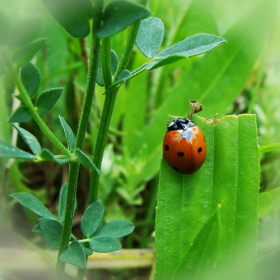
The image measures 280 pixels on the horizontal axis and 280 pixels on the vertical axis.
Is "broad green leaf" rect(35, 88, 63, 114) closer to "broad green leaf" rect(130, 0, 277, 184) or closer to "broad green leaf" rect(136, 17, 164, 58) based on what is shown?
"broad green leaf" rect(136, 17, 164, 58)

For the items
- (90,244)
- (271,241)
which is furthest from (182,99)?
(90,244)

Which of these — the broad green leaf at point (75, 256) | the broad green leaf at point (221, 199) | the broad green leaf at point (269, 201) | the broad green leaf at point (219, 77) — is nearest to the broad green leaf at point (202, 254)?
the broad green leaf at point (221, 199)

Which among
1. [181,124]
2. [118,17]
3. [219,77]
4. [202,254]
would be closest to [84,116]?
[118,17]

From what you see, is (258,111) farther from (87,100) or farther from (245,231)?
(87,100)

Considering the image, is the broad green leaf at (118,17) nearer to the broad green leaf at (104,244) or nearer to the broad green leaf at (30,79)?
the broad green leaf at (30,79)

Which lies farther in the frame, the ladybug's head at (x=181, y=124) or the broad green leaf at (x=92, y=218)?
the ladybug's head at (x=181, y=124)

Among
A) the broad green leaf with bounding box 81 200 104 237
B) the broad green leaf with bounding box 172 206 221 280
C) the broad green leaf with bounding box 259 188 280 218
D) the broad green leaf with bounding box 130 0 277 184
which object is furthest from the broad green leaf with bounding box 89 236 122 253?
the broad green leaf with bounding box 130 0 277 184

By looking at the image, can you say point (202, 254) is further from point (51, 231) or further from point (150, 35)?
point (150, 35)
